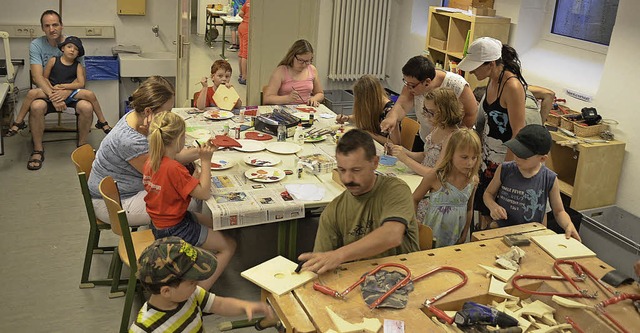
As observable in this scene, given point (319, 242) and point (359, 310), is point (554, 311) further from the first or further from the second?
point (319, 242)

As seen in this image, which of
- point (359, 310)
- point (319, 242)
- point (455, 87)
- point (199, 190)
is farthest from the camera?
point (455, 87)

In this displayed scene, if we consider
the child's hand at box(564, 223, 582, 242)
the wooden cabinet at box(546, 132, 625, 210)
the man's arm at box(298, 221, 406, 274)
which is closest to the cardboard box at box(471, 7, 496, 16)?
the wooden cabinet at box(546, 132, 625, 210)

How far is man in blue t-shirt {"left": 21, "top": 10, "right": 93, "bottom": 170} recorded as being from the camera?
19.8 feet

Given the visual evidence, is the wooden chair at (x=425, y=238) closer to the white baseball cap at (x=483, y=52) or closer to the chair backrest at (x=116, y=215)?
the white baseball cap at (x=483, y=52)

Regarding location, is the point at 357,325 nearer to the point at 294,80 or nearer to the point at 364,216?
the point at 364,216

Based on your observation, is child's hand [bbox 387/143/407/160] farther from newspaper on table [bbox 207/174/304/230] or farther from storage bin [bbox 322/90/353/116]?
storage bin [bbox 322/90/353/116]

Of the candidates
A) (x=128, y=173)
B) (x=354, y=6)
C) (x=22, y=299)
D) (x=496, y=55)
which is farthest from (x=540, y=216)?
(x=354, y=6)

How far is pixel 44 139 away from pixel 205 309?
4.72 m

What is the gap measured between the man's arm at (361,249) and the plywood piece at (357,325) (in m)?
0.29

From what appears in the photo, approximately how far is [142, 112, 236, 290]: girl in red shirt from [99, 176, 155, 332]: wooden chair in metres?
0.13

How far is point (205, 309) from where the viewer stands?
2.51 m

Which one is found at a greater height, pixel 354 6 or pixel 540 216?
pixel 354 6

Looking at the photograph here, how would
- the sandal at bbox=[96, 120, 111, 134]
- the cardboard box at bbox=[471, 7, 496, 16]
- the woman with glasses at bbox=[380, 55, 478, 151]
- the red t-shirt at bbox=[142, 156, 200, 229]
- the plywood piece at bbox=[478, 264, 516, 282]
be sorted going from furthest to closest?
the sandal at bbox=[96, 120, 111, 134] → the cardboard box at bbox=[471, 7, 496, 16] → the woman with glasses at bbox=[380, 55, 478, 151] → the red t-shirt at bbox=[142, 156, 200, 229] → the plywood piece at bbox=[478, 264, 516, 282]

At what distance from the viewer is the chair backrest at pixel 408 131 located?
15.7 ft
